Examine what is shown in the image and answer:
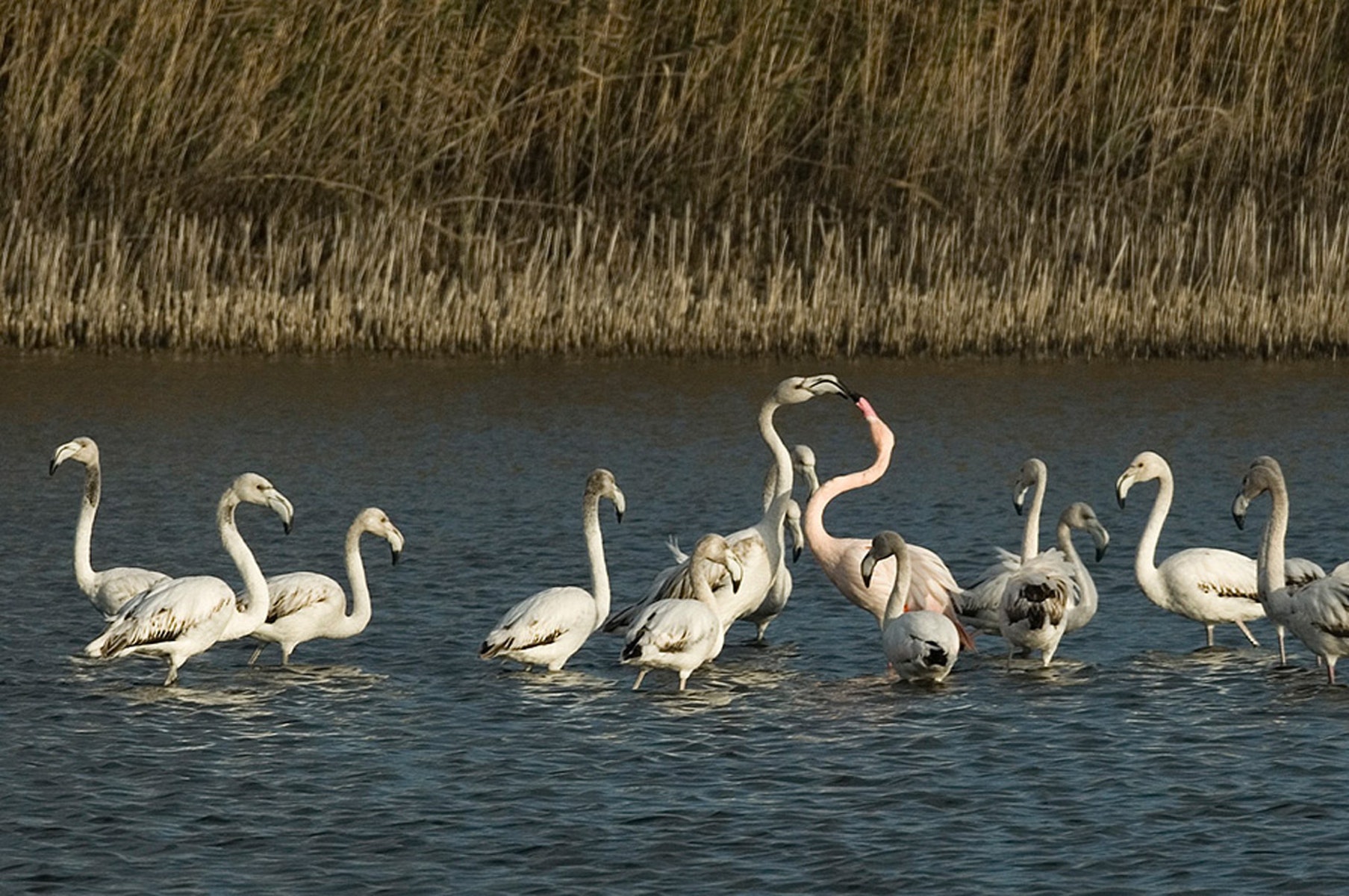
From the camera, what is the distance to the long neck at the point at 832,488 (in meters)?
11.1

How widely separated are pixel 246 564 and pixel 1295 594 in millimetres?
4475

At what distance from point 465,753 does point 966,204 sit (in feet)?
42.3

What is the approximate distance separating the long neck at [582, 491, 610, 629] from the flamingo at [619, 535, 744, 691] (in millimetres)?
215

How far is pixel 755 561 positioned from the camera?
1066 cm

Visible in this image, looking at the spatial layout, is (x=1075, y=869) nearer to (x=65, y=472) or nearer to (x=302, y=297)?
(x=65, y=472)

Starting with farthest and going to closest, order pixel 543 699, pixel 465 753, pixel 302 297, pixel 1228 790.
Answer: pixel 302 297 < pixel 543 699 < pixel 465 753 < pixel 1228 790

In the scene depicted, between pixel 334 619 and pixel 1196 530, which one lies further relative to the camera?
pixel 1196 530

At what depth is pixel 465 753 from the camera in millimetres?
8570

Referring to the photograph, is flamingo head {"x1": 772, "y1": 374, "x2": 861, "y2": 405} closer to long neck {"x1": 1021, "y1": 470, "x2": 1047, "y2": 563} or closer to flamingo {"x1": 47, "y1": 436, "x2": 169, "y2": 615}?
long neck {"x1": 1021, "y1": 470, "x2": 1047, "y2": 563}

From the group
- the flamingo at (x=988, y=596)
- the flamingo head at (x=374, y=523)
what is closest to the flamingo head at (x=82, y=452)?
the flamingo head at (x=374, y=523)

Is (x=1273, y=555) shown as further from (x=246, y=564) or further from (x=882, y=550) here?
(x=246, y=564)

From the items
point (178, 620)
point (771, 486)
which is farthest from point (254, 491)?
point (771, 486)

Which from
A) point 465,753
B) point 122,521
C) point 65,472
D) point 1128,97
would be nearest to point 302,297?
point 65,472

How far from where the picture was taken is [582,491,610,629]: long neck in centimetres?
1010
